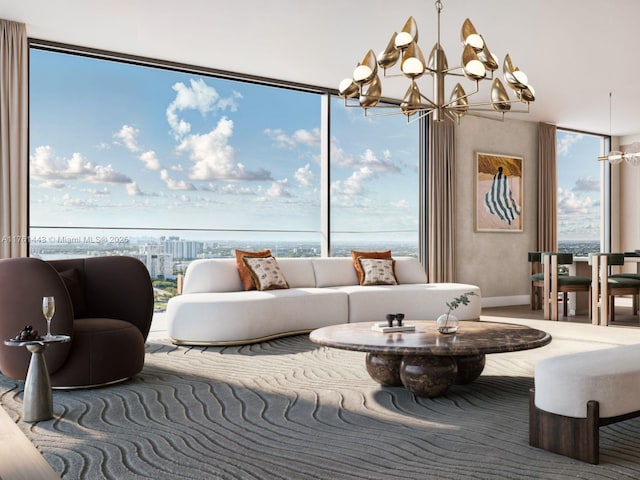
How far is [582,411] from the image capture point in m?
2.43

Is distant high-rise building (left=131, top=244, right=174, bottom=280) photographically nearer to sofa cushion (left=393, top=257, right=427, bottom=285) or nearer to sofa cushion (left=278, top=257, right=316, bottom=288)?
sofa cushion (left=278, top=257, right=316, bottom=288)

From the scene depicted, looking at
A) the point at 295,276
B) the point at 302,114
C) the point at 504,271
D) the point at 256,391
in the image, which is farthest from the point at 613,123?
the point at 256,391

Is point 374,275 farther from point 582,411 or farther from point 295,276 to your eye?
point 582,411

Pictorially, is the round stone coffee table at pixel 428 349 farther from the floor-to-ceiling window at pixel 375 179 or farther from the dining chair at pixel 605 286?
the floor-to-ceiling window at pixel 375 179

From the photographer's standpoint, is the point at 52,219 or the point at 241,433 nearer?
the point at 241,433

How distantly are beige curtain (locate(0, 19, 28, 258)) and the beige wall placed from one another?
5459 mm

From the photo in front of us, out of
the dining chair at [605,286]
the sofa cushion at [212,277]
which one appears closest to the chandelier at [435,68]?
the sofa cushion at [212,277]

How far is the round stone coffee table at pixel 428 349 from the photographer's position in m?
3.32

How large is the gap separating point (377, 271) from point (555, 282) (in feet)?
7.24

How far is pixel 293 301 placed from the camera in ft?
18.8

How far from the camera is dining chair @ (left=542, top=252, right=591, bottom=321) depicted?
7.17 meters

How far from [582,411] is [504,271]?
6714mm

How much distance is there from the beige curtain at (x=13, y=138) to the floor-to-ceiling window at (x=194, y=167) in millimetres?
369

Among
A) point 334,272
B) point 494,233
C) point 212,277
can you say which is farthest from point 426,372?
point 494,233
